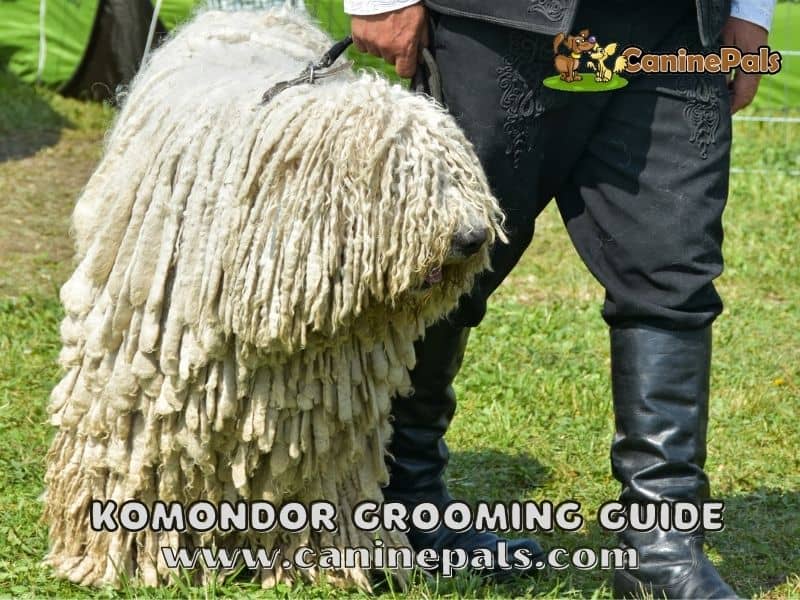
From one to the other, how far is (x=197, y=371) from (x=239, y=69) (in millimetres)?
710

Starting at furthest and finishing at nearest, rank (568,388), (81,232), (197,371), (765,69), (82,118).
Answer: (82,118)
(568,388)
(765,69)
(81,232)
(197,371)

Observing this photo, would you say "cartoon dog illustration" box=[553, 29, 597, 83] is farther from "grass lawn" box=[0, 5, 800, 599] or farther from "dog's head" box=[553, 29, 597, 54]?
"grass lawn" box=[0, 5, 800, 599]

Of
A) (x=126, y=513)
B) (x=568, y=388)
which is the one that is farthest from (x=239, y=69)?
(x=568, y=388)

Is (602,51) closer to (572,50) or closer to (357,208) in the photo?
(572,50)

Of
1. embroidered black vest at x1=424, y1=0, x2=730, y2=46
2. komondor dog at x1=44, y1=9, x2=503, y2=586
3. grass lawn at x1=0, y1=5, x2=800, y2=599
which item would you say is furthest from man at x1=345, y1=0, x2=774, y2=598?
grass lawn at x1=0, y1=5, x2=800, y2=599

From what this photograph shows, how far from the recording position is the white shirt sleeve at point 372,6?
2836 mm

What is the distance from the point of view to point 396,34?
2.89m

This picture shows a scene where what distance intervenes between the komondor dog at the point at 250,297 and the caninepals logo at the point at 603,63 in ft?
1.01

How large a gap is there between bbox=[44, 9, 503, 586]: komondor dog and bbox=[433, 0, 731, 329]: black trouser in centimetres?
20

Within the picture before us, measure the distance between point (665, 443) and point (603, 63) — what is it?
2.73 ft

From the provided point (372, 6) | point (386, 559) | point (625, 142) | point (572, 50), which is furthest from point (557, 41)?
point (386, 559)

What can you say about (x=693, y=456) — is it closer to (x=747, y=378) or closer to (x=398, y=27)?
(x=398, y=27)

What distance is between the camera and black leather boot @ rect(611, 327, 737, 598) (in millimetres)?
2955

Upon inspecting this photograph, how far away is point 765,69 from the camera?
312cm
